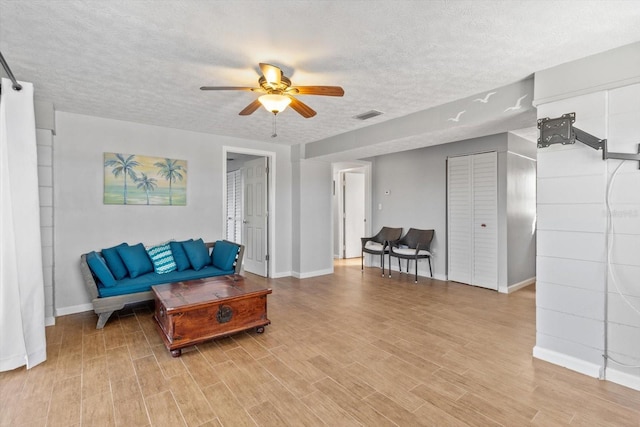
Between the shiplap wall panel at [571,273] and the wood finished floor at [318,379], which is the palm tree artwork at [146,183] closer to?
the wood finished floor at [318,379]

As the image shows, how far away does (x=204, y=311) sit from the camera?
280cm

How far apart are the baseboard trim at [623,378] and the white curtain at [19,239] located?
14.6 feet

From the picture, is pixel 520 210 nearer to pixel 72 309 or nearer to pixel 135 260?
pixel 135 260

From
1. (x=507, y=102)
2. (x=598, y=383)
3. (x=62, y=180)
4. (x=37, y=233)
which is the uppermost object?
(x=507, y=102)

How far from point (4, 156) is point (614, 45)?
4652 mm

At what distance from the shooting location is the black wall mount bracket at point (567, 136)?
2219 mm

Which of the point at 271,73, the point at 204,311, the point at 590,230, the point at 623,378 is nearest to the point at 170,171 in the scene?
the point at 204,311

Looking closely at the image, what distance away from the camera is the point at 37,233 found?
8.60 ft

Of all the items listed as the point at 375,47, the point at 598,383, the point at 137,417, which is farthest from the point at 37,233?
the point at 598,383

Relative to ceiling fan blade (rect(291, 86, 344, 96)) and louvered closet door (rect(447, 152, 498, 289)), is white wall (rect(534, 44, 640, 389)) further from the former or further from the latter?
louvered closet door (rect(447, 152, 498, 289))

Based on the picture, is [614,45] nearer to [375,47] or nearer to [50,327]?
[375,47]

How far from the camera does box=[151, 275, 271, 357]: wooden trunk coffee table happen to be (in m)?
2.67

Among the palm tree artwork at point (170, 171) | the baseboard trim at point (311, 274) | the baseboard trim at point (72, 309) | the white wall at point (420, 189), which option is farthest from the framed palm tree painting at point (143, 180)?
the white wall at point (420, 189)

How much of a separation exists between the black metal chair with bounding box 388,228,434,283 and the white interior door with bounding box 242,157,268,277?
240 cm
